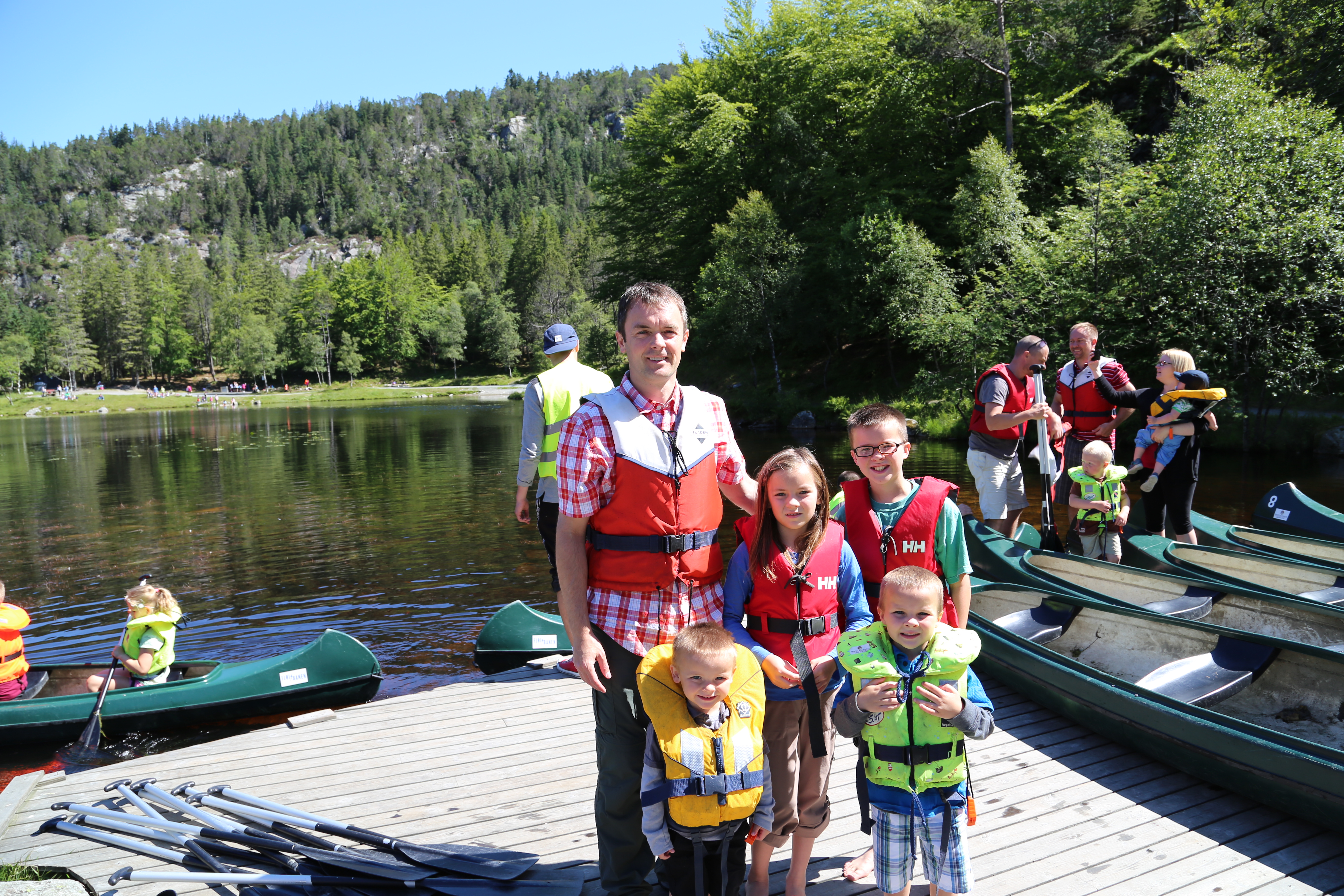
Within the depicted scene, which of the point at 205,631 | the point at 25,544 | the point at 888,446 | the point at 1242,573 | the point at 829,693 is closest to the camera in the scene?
the point at 829,693

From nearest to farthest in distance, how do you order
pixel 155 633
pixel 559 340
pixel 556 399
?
pixel 556 399 < pixel 559 340 < pixel 155 633

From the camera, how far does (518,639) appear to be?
6.62 m

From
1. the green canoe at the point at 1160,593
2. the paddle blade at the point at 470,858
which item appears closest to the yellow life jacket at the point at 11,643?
the paddle blade at the point at 470,858

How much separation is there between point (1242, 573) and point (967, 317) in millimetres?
18474

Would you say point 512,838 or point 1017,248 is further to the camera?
point 1017,248

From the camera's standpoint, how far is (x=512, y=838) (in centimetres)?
354

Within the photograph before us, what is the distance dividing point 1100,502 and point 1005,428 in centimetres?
114

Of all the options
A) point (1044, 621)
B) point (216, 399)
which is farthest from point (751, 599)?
point (216, 399)

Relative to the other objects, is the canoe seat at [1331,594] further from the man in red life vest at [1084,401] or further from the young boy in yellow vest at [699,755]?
the young boy in yellow vest at [699,755]

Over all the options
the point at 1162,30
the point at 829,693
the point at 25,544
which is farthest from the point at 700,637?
the point at 1162,30

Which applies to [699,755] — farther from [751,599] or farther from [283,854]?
[283,854]

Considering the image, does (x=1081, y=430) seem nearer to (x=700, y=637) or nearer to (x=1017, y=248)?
(x=700, y=637)

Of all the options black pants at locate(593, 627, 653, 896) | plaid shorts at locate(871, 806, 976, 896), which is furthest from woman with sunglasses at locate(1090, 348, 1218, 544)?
black pants at locate(593, 627, 653, 896)

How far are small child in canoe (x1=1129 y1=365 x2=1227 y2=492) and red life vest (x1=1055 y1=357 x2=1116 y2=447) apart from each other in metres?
0.32
